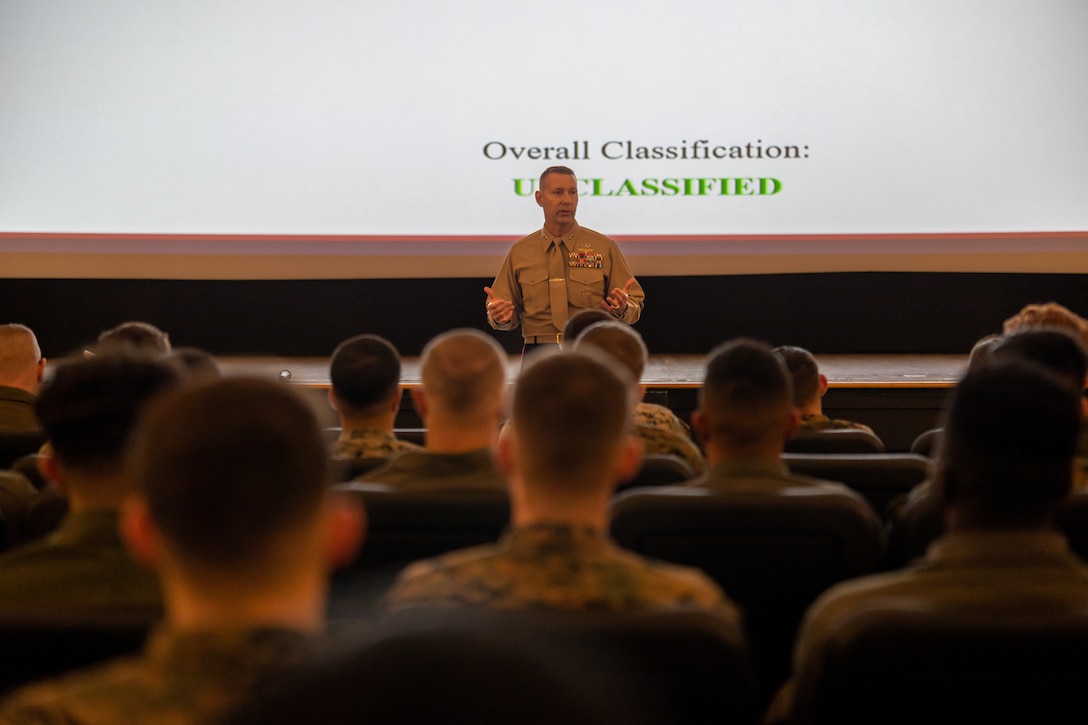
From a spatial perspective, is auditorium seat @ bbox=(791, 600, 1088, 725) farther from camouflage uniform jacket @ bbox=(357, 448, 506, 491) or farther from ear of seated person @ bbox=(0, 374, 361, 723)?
camouflage uniform jacket @ bbox=(357, 448, 506, 491)

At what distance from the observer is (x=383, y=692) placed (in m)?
0.49

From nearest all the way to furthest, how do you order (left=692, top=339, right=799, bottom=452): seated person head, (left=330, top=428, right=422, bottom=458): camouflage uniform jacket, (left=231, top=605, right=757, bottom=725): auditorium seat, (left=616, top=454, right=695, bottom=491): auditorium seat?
1. (left=231, top=605, right=757, bottom=725): auditorium seat
2. (left=692, top=339, right=799, bottom=452): seated person head
3. (left=616, top=454, right=695, bottom=491): auditorium seat
4. (left=330, top=428, right=422, bottom=458): camouflage uniform jacket

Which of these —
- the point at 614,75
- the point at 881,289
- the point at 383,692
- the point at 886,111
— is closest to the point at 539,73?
the point at 614,75

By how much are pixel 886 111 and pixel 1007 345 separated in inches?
180

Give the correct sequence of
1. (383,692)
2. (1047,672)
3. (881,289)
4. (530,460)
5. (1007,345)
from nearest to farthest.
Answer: (383,692) → (1047,672) → (530,460) → (1007,345) → (881,289)

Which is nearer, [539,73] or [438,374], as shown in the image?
[438,374]

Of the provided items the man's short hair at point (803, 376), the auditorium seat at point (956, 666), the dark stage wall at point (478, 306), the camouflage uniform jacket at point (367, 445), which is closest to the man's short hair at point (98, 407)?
the camouflage uniform jacket at point (367, 445)

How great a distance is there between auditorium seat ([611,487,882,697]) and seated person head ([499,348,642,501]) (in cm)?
28

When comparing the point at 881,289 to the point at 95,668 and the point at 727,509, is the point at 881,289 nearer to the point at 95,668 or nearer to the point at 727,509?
the point at 727,509

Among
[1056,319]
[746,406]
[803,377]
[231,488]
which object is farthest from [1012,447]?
[1056,319]

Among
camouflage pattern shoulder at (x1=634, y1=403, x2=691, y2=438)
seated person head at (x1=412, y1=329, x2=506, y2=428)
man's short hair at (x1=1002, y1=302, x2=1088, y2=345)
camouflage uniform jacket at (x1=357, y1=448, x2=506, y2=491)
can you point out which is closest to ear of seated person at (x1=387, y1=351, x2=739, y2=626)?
camouflage uniform jacket at (x1=357, y1=448, x2=506, y2=491)

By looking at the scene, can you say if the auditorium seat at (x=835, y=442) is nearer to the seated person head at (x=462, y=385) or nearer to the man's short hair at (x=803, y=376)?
the man's short hair at (x=803, y=376)

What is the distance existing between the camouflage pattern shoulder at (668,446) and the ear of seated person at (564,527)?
113cm

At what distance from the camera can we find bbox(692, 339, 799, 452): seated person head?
188cm
